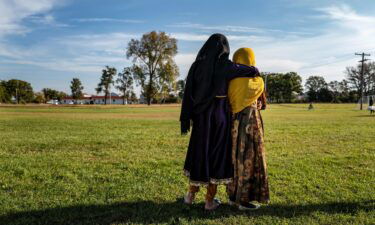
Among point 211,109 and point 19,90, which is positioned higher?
point 19,90

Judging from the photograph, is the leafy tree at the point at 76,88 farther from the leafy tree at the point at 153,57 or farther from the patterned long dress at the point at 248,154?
the patterned long dress at the point at 248,154

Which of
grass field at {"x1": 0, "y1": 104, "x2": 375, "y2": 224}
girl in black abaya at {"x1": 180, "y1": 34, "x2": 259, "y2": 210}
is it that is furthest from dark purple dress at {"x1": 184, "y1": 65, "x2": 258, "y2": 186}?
grass field at {"x1": 0, "y1": 104, "x2": 375, "y2": 224}

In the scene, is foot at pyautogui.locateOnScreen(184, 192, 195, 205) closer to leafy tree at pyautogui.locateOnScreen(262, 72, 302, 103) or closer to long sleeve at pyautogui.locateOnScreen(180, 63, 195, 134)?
long sleeve at pyautogui.locateOnScreen(180, 63, 195, 134)

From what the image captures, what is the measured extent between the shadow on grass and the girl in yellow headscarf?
286mm

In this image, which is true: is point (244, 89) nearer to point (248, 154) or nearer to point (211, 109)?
point (211, 109)

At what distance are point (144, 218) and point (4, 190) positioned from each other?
94.6 inches

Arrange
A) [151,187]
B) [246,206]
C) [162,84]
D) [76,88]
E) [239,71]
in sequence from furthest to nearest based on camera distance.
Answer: [76,88] → [162,84] → [151,187] → [246,206] → [239,71]

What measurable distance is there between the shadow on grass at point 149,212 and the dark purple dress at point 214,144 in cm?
41

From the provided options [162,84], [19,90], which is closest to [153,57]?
[162,84]

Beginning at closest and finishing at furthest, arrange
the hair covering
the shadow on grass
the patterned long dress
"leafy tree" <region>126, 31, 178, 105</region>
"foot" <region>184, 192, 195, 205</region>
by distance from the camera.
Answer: the shadow on grass → the hair covering → the patterned long dress → "foot" <region>184, 192, 195, 205</region> → "leafy tree" <region>126, 31, 178, 105</region>

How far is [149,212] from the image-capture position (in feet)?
12.7

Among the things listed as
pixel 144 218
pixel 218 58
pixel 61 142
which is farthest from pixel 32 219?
pixel 61 142

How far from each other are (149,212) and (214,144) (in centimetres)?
115

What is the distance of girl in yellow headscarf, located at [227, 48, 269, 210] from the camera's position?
3.81 meters
